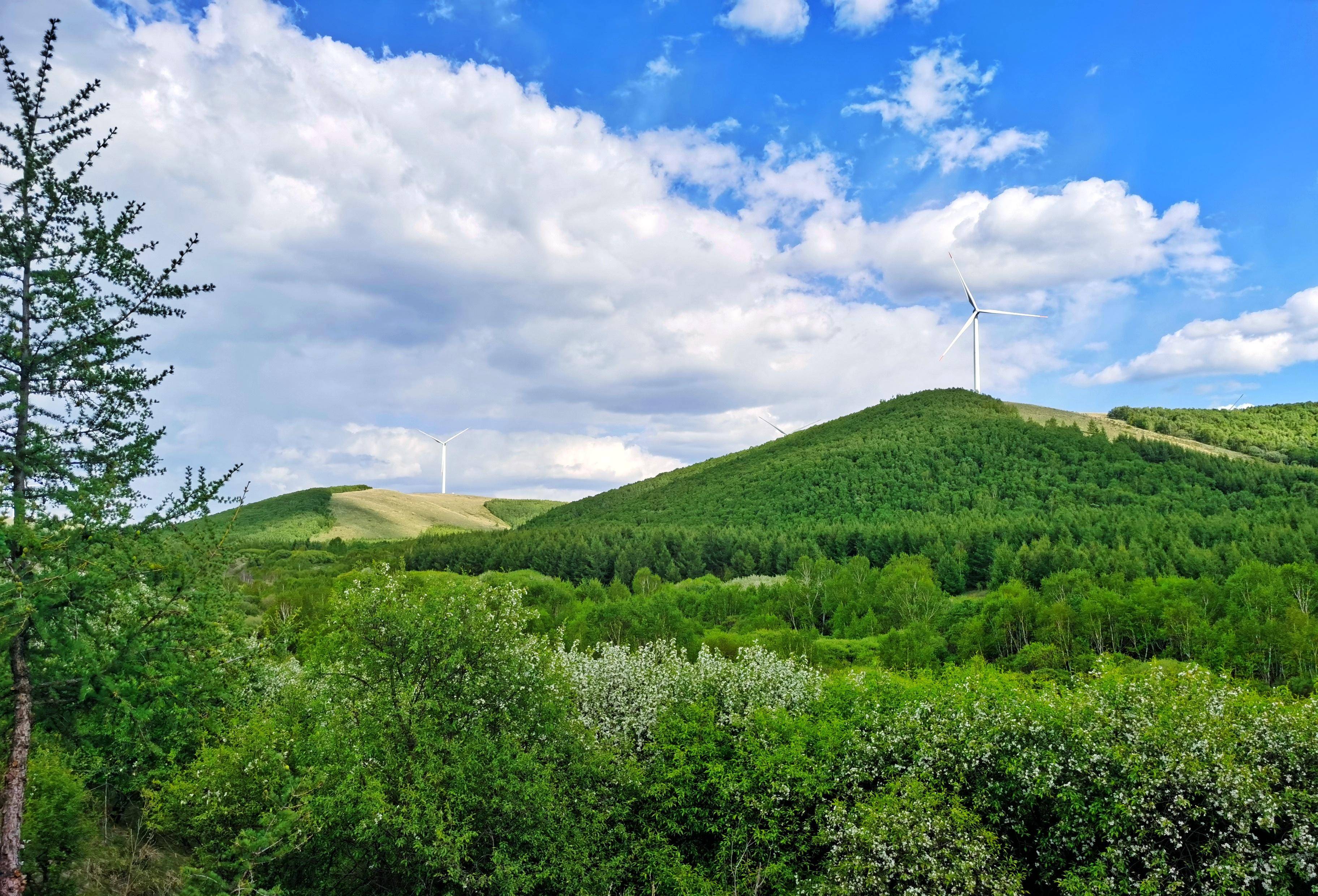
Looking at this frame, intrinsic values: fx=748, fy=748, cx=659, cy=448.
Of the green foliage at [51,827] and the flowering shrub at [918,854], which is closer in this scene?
the green foliage at [51,827]

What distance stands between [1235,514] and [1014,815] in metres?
156

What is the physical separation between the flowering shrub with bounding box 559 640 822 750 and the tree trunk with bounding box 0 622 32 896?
26465 mm

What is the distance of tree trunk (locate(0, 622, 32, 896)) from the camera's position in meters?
19.3

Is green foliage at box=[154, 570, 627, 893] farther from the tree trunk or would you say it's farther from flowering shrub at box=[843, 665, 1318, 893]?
flowering shrub at box=[843, 665, 1318, 893]

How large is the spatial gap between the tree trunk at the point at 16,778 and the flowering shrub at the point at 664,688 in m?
26.5

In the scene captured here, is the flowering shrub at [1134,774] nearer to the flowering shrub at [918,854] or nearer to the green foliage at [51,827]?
the flowering shrub at [918,854]

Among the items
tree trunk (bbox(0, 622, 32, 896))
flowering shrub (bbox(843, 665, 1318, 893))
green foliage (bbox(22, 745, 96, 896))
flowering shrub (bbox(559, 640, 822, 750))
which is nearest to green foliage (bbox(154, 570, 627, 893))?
green foliage (bbox(22, 745, 96, 896))

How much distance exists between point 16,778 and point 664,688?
3316cm

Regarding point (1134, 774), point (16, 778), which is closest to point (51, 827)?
point (16, 778)

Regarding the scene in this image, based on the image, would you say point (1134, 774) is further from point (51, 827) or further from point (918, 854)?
point (51, 827)

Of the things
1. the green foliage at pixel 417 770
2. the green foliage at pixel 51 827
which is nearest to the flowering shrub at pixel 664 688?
the green foliage at pixel 417 770

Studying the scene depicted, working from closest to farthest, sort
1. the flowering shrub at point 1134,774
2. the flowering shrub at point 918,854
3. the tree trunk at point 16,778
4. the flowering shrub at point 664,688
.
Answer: the tree trunk at point 16,778 < the flowering shrub at point 1134,774 < the flowering shrub at point 918,854 < the flowering shrub at point 664,688

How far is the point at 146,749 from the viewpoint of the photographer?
109 feet

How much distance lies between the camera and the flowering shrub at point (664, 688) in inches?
1770
